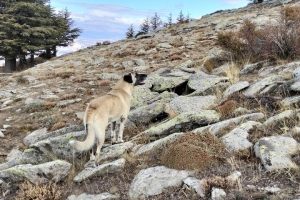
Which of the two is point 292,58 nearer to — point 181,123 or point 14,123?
point 181,123

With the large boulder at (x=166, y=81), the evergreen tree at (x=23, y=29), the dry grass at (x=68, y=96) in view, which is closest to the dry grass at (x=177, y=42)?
the large boulder at (x=166, y=81)

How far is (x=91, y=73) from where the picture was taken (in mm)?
16938

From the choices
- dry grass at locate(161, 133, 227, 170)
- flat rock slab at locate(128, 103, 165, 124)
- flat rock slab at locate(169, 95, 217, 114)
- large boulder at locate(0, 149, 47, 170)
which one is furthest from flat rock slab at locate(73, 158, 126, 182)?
flat rock slab at locate(128, 103, 165, 124)

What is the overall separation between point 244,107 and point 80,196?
4.20 meters

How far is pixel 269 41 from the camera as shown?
10.5 meters

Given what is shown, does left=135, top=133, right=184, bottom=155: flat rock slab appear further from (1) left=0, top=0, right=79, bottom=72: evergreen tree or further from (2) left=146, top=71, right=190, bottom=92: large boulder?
(1) left=0, top=0, right=79, bottom=72: evergreen tree

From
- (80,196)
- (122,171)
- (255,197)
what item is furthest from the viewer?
(122,171)

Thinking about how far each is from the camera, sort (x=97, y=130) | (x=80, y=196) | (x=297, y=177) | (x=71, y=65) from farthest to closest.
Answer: (x=71, y=65)
(x=97, y=130)
(x=80, y=196)
(x=297, y=177)

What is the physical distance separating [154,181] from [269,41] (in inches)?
319

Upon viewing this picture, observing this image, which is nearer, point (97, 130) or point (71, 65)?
point (97, 130)

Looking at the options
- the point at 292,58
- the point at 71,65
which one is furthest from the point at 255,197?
the point at 71,65

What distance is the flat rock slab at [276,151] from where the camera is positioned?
4211 mm

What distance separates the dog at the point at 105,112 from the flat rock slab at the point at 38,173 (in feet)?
2.40

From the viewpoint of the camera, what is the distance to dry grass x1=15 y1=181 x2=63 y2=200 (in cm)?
475
